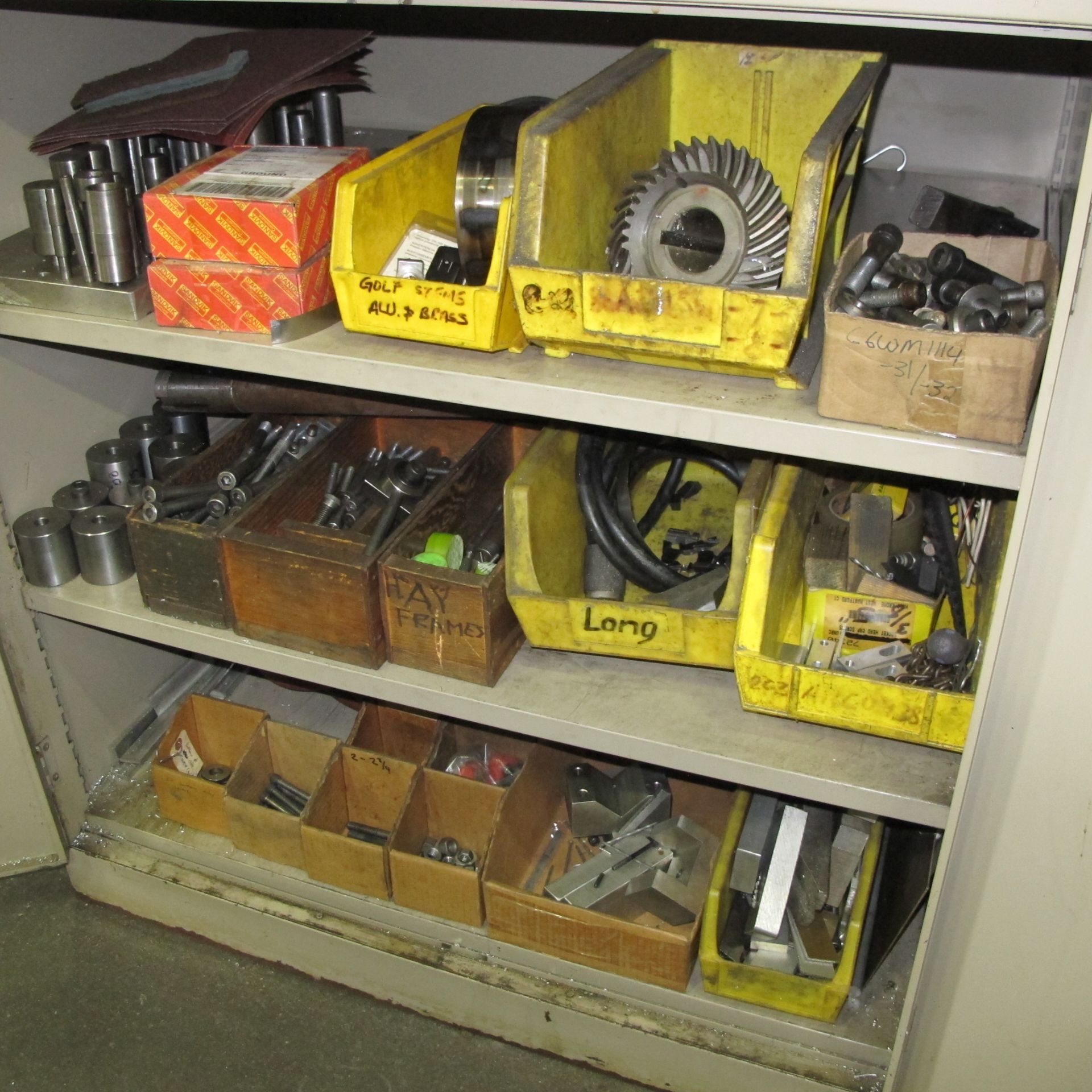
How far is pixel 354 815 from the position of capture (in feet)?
5.31

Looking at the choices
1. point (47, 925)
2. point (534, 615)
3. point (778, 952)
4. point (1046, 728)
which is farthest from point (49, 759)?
point (1046, 728)

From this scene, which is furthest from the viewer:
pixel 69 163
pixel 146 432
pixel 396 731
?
pixel 396 731

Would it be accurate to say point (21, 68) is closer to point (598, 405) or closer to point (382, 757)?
point (598, 405)

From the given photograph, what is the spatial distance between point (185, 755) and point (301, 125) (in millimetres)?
989

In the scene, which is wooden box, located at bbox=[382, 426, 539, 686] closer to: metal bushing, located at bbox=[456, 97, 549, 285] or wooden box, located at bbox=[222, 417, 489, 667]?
wooden box, located at bbox=[222, 417, 489, 667]

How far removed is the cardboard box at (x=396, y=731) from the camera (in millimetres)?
1618

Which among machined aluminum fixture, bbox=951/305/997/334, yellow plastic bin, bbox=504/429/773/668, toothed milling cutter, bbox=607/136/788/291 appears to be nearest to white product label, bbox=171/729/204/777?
yellow plastic bin, bbox=504/429/773/668

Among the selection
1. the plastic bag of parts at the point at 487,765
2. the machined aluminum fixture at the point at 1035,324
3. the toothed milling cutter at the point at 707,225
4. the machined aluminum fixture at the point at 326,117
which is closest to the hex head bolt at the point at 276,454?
the machined aluminum fixture at the point at 326,117

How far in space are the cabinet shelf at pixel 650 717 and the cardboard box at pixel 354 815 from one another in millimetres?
248

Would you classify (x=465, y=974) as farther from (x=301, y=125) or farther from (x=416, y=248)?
(x=301, y=125)

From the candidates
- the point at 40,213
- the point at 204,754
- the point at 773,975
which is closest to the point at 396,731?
the point at 204,754

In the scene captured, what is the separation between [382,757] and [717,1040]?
60 centimetres

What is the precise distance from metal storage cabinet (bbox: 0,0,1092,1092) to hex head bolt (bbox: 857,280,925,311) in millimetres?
116

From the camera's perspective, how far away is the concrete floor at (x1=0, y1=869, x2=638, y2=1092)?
145cm
